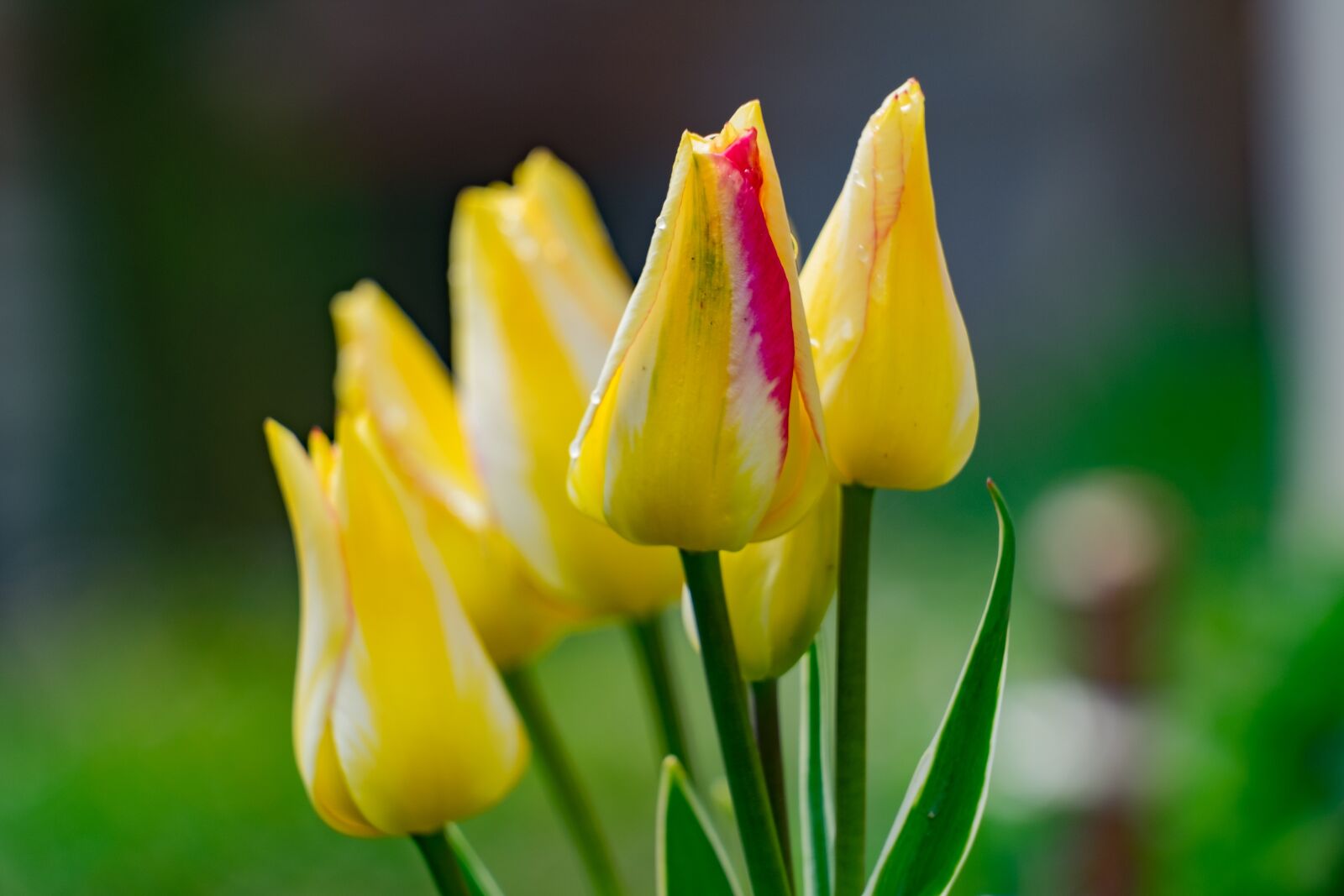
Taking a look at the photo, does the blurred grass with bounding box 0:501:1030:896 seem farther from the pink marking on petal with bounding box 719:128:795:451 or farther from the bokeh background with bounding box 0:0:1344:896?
the pink marking on petal with bounding box 719:128:795:451

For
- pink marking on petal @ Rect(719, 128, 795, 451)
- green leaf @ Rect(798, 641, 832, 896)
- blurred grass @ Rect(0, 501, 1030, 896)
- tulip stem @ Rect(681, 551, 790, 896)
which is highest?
pink marking on petal @ Rect(719, 128, 795, 451)

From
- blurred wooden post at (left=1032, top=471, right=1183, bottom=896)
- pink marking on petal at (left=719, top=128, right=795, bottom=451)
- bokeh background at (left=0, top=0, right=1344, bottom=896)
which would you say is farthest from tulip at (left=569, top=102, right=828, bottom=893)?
bokeh background at (left=0, top=0, right=1344, bottom=896)

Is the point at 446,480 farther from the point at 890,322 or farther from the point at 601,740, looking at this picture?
the point at 601,740

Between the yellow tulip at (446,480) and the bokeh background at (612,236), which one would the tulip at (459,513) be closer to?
the yellow tulip at (446,480)

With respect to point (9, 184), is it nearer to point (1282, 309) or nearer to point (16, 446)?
point (16, 446)

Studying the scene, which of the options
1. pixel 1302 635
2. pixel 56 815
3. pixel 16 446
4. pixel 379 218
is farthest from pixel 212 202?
pixel 1302 635
